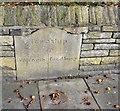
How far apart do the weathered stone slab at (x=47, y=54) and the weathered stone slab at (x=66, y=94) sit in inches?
7.3

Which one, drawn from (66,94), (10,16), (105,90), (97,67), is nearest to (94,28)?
(97,67)

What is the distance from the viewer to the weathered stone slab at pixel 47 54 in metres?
3.86

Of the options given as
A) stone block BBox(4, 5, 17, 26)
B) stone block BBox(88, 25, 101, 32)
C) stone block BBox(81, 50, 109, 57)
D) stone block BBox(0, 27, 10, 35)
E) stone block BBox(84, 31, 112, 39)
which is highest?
stone block BBox(4, 5, 17, 26)

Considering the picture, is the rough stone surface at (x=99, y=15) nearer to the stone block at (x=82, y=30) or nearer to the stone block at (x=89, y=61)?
the stone block at (x=82, y=30)

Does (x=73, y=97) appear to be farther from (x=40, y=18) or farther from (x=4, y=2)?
(x=4, y=2)

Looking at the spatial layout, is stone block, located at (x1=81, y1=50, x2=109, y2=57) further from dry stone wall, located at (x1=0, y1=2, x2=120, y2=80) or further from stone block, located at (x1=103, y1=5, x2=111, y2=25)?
stone block, located at (x1=103, y1=5, x2=111, y2=25)

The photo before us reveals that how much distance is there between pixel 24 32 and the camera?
12.4 ft

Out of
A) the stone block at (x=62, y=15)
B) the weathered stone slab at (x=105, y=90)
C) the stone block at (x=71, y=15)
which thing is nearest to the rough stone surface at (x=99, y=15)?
the stone block at (x=71, y=15)

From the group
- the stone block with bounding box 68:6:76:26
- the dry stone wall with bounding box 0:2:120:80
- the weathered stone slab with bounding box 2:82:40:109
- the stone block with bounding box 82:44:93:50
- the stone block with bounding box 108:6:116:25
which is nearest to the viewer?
the weathered stone slab with bounding box 2:82:40:109

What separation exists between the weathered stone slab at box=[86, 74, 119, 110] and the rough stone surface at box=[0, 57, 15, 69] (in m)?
1.36

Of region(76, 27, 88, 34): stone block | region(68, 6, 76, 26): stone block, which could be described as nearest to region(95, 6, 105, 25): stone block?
region(76, 27, 88, 34): stone block

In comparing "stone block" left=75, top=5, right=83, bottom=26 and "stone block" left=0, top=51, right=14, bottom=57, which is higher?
"stone block" left=75, top=5, right=83, bottom=26

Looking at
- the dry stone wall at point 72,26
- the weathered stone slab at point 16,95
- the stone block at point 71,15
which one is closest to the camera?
the weathered stone slab at point 16,95

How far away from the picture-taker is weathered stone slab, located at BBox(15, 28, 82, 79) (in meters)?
3.86
